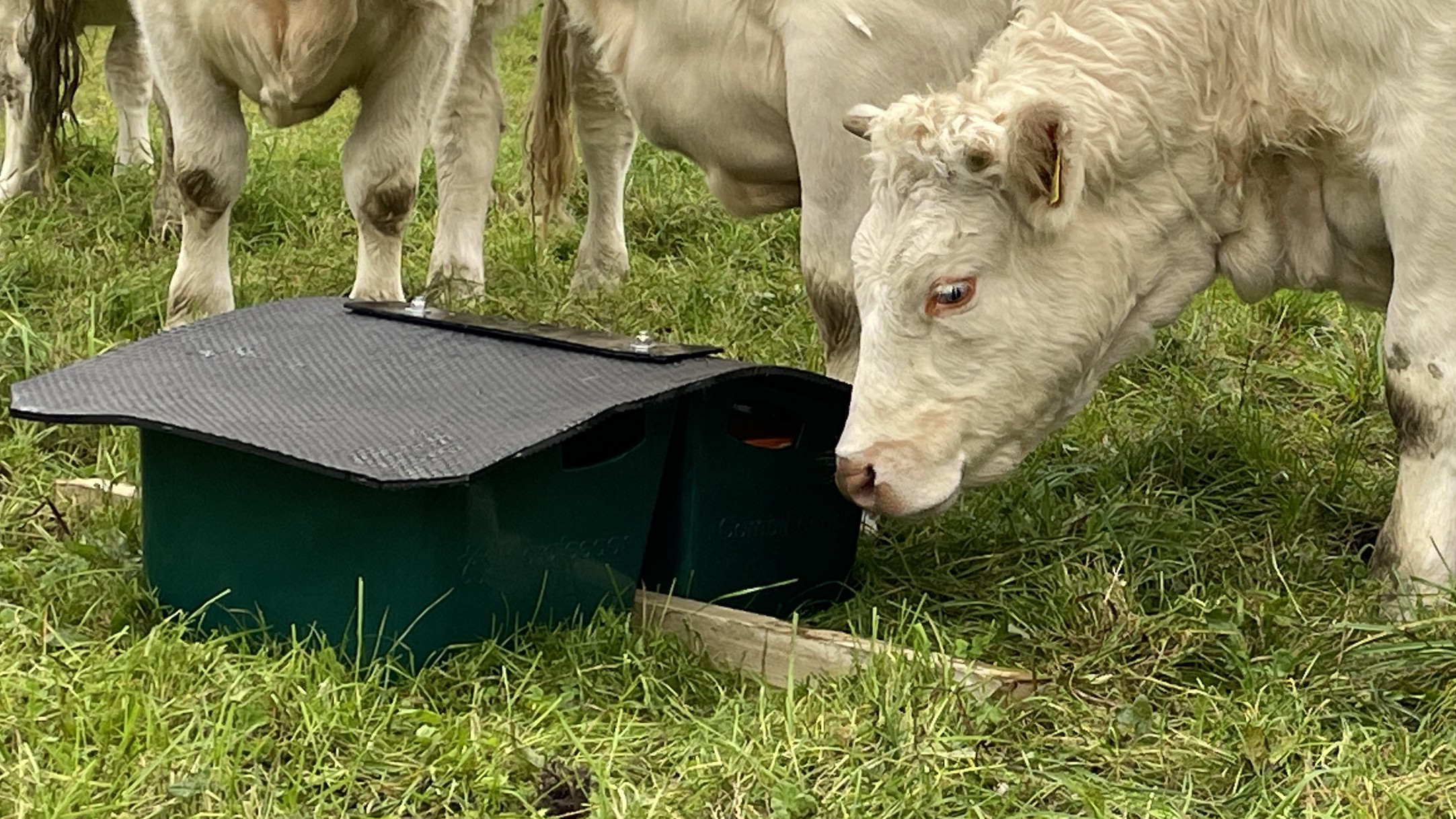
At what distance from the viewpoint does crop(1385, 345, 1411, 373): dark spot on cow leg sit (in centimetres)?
382

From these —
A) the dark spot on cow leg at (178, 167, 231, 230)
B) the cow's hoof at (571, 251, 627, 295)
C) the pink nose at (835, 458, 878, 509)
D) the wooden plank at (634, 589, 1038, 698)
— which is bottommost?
the cow's hoof at (571, 251, 627, 295)

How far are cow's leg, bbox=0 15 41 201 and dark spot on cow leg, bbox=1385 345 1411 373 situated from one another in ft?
16.2

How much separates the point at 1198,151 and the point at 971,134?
1.79 ft

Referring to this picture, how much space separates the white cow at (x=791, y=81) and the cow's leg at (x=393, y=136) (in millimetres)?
469

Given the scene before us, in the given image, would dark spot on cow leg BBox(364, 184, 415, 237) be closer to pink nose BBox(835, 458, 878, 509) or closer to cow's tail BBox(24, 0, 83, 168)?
cow's tail BBox(24, 0, 83, 168)

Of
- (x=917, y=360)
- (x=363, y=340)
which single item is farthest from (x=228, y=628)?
(x=917, y=360)

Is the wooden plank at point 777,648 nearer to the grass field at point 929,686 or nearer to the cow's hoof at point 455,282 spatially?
the grass field at point 929,686

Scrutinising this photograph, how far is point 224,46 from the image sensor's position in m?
5.30

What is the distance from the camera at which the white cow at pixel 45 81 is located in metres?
7.00

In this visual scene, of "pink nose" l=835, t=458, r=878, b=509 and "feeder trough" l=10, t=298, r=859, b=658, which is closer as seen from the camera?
"feeder trough" l=10, t=298, r=859, b=658

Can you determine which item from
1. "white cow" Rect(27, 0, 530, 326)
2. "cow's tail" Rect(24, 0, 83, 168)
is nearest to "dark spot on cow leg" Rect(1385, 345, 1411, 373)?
"white cow" Rect(27, 0, 530, 326)

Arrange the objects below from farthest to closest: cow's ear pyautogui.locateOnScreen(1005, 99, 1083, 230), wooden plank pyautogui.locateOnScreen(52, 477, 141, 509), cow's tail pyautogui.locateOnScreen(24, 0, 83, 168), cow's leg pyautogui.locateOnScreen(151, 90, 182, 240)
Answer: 1. cow's leg pyautogui.locateOnScreen(151, 90, 182, 240)
2. cow's tail pyautogui.locateOnScreen(24, 0, 83, 168)
3. wooden plank pyautogui.locateOnScreen(52, 477, 141, 509)
4. cow's ear pyautogui.locateOnScreen(1005, 99, 1083, 230)

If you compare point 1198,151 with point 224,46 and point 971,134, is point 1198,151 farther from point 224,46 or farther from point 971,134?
point 224,46

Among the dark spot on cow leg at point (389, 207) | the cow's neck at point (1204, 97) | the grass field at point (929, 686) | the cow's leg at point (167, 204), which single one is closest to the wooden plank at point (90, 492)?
the grass field at point (929, 686)
